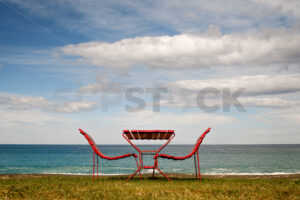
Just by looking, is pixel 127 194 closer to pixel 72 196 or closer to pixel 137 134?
pixel 72 196

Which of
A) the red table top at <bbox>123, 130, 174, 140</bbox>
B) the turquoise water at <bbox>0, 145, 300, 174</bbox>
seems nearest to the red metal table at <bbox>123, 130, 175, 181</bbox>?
the red table top at <bbox>123, 130, 174, 140</bbox>

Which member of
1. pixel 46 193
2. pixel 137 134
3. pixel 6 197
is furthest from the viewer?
pixel 137 134

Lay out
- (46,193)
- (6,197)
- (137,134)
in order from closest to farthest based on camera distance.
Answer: (6,197)
(46,193)
(137,134)

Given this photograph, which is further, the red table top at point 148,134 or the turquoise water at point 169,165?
the turquoise water at point 169,165

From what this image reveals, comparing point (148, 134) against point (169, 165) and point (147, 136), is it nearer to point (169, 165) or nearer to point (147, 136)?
point (147, 136)

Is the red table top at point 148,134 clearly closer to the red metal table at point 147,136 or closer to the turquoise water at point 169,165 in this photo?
the red metal table at point 147,136

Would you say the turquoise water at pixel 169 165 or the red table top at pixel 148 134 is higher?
the red table top at pixel 148 134

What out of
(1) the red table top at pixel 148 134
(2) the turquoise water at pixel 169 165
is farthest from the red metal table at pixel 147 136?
(2) the turquoise water at pixel 169 165

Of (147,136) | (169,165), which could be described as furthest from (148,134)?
(169,165)

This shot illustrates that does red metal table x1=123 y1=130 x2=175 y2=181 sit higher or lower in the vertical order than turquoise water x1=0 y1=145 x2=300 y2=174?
higher

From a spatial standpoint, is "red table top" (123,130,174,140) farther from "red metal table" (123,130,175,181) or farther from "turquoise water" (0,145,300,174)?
"turquoise water" (0,145,300,174)

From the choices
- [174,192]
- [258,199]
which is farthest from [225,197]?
[174,192]

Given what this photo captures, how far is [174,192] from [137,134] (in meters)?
3.08

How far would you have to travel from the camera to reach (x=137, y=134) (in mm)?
9367
